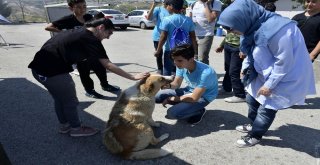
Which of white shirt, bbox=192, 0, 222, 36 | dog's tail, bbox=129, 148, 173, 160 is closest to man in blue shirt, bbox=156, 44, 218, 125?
dog's tail, bbox=129, 148, 173, 160

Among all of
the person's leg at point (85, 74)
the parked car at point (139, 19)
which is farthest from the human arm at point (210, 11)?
the parked car at point (139, 19)

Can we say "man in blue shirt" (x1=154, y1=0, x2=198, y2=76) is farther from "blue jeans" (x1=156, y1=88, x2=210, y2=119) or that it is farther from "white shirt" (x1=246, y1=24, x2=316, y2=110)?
"white shirt" (x1=246, y1=24, x2=316, y2=110)

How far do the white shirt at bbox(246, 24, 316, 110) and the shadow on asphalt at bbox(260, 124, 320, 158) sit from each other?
0.78m

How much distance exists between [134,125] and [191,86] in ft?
4.39

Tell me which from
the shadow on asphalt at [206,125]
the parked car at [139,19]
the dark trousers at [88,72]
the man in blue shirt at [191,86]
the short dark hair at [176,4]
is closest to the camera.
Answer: the man in blue shirt at [191,86]

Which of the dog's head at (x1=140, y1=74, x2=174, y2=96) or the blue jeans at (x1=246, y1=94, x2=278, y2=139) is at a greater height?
the dog's head at (x1=140, y1=74, x2=174, y2=96)

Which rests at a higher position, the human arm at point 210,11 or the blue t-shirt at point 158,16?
the human arm at point 210,11

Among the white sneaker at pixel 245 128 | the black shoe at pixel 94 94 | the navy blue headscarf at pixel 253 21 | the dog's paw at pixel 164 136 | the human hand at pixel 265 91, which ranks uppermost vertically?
the navy blue headscarf at pixel 253 21

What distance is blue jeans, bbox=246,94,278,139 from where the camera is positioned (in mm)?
3523

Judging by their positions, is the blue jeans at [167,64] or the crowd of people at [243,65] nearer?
the crowd of people at [243,65]

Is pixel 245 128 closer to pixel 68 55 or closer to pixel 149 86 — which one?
pixel 149 86

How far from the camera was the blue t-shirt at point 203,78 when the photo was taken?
4.12 m

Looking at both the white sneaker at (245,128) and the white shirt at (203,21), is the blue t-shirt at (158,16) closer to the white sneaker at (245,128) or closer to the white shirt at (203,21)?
the white shirt at (203,21)

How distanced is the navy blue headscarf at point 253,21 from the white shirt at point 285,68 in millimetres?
69
